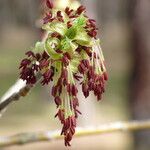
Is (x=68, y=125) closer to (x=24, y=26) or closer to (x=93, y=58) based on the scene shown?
(x=93, y=58)

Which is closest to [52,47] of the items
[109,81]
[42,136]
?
[42,136]

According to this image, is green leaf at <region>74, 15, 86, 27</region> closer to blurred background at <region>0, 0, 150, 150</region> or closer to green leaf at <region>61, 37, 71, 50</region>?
green leaf at <region>61, 37, 71, 50</region>

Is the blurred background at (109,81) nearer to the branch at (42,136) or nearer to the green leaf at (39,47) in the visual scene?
the green leaf at (39,47)

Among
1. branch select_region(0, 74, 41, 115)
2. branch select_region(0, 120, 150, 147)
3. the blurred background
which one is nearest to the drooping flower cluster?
branch select_region(0, 74, 41, 115)

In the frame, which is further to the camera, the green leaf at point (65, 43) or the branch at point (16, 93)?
the branch at point (16, 93)

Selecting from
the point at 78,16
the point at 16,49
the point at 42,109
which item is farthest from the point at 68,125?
the point at 16,49

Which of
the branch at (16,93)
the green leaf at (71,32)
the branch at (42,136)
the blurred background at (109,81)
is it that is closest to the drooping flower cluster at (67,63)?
the green leaf at (71,32)
